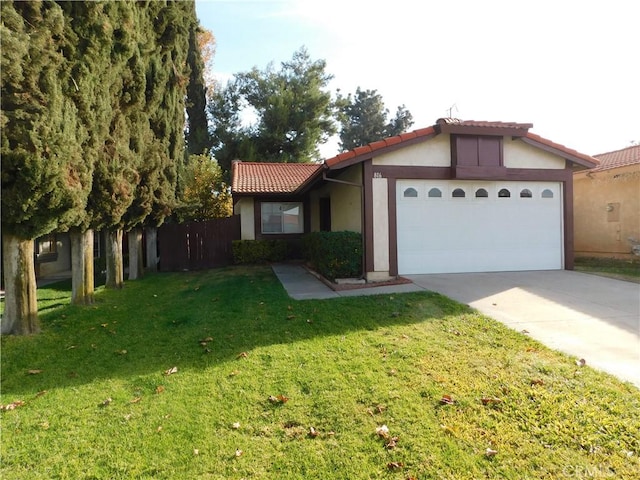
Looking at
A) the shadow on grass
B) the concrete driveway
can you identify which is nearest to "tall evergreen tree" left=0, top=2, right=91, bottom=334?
the shadow on grass

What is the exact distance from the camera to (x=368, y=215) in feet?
28.3

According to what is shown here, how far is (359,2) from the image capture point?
22.2 ft

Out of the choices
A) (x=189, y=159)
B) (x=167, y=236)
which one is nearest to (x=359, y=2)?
(x=167, y=236)

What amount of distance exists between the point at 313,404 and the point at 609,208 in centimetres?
1411

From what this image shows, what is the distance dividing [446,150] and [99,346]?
838 centimetres

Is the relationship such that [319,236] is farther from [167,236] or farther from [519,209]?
[167,236]

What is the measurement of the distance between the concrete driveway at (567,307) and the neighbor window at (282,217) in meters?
7.07

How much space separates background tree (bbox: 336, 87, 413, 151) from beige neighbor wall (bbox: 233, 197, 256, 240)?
910 inches

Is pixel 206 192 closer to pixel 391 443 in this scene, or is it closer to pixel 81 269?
pixel 81 269

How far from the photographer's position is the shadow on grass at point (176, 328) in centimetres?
431

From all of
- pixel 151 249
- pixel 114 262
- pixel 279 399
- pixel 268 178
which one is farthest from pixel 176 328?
pixel 268 178

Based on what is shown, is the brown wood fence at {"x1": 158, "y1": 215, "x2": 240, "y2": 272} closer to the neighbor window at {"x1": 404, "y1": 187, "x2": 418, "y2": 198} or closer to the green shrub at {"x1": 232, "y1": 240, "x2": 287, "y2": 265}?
the green shrub at {"x1": 232, "y1": 240, "x2": 287, "y2": 265}

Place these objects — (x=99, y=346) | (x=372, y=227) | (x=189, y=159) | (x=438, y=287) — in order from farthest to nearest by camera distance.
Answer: (x=189, y=159), (x=372, y=227), (x=438, y=287), (x=99, y=346)

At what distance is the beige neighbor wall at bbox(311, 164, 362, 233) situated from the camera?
950 cm
